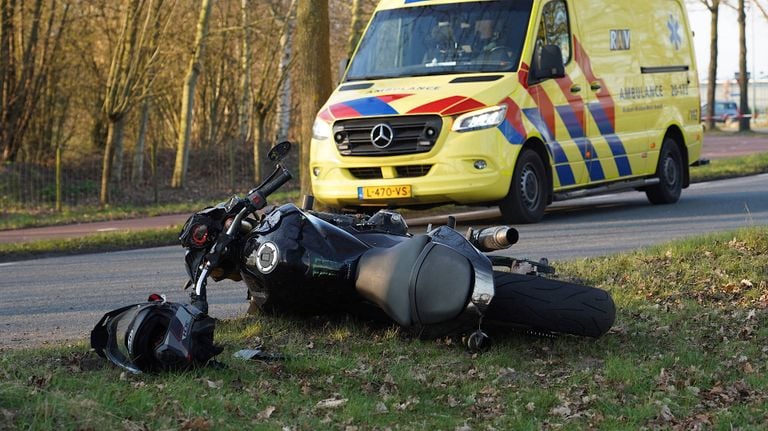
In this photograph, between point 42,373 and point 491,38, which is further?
point 491,38

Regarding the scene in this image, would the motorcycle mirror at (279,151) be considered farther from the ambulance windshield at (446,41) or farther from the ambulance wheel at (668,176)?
the ambulance wheel at (668,176)

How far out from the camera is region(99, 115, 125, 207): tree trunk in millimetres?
23266

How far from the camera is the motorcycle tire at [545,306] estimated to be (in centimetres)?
628

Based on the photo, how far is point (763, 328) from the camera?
688 centimetres

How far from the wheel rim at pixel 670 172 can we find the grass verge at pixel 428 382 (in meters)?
8.81

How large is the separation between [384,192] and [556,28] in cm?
294

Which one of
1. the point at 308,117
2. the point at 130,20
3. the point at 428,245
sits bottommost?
the point at 428,245

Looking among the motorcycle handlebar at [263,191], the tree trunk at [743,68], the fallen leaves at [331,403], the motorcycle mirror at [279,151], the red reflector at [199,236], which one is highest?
the tree trunk at [743,68]

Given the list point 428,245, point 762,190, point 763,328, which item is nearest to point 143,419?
point 428,245

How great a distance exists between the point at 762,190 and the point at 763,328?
37.2 feet

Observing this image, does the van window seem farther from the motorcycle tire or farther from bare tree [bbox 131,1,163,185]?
bare tree [bbox 131,1,163,185]

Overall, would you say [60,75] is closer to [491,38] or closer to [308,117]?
[308,117]

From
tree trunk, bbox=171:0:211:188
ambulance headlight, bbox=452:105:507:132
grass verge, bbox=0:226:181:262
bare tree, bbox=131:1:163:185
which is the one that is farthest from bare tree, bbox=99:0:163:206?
ambulance headlight, bbox=452:105:507:132

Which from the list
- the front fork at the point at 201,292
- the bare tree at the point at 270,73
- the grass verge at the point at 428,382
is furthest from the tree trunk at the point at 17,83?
the front fork at the point at 201,292
